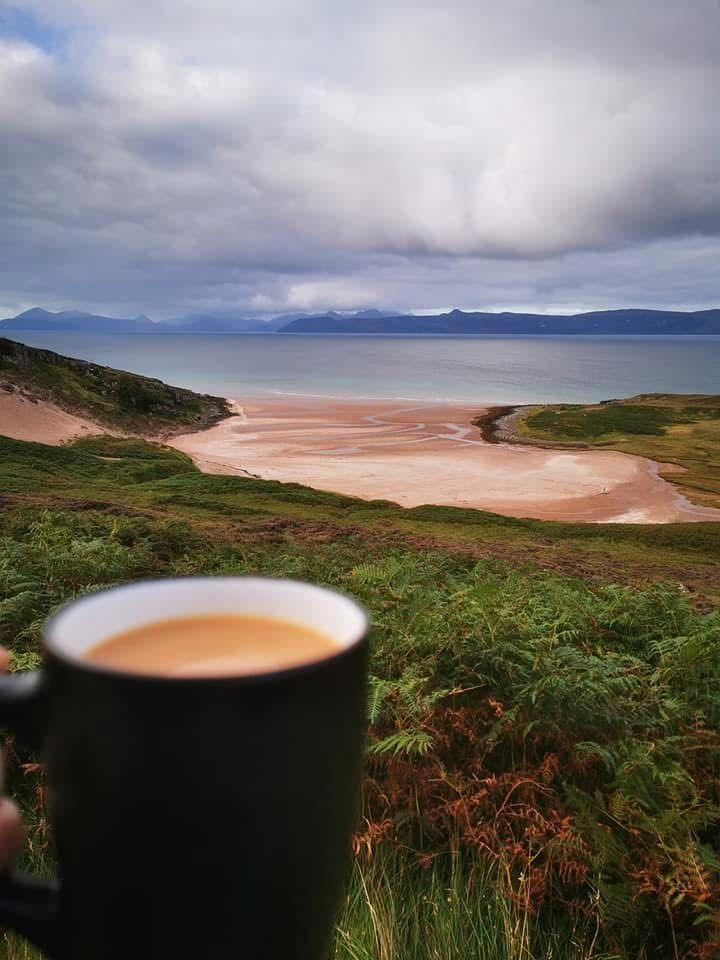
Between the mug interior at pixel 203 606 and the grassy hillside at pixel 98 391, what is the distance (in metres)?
49.3

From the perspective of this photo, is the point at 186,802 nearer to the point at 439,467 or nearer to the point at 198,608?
the point at 198,608

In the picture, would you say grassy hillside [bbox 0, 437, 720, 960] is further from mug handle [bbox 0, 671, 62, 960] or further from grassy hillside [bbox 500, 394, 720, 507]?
grassy hillside [bbox 500, 394, 720, 507]

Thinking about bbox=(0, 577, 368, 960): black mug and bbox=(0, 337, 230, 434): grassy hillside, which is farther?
bbox=(0, 337, 230, 434): grassy hillside

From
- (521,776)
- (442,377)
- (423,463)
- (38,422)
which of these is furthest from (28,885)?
(442,377)

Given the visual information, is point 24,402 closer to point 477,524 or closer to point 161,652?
point 477,524

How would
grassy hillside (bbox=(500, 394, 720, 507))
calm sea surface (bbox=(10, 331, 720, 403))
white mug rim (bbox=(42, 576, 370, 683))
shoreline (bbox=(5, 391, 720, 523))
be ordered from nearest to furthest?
white mug rim (bbox=(42, 576, 370, 683))
shoreline (bbox=(5, 391, 720, 523))
grassy hillside (bbox=(500, 394, 720, 507))
calm sea surface (bbox=(10, 331, 720, 403))

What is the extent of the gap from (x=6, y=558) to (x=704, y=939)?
18.3 ft

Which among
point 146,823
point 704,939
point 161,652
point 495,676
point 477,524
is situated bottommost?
point 477,524

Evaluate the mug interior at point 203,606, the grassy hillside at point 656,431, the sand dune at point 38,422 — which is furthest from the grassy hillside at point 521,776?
the sand dune at point 38,422

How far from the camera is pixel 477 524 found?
23953 millimetres

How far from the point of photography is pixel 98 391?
51781 millimetres

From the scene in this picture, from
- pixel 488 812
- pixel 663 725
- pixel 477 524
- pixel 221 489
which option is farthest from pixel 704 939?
pixel 221 489

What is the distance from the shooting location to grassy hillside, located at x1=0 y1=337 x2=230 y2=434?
155ft

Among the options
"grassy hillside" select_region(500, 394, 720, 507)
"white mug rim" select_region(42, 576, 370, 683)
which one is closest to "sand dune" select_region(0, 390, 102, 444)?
"grassy hillside" select_region(500, 394, 720, 507)
